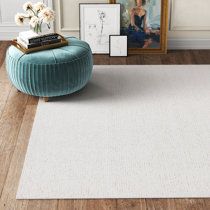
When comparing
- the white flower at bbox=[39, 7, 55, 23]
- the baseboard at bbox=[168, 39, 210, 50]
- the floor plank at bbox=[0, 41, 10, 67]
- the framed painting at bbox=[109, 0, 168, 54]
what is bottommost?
the floor plank at bbox=[0, 41, 10, 67]

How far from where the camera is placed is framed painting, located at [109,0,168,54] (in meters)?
4.65

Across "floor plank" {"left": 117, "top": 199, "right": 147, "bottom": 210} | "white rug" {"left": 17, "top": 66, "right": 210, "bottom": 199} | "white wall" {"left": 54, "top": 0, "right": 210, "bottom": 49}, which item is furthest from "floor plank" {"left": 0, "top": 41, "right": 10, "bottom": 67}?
"floor plank" {"left": 117, "top": 199, "right": 147, "bottom": 210}

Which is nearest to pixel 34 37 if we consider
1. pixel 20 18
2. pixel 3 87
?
pixel 20 18

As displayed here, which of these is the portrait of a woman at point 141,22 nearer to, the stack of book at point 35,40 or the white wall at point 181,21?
the white wall at point 181,21

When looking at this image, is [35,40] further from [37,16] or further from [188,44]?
[188,44]

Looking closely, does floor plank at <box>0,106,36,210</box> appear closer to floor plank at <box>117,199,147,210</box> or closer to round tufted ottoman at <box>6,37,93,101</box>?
round tufted ottoman at <box>6,37,93,101</box>

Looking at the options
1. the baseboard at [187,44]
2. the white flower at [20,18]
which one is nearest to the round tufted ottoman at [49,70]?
the white flower at [20,18]

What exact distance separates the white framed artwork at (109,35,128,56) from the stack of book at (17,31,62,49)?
2.64 feet

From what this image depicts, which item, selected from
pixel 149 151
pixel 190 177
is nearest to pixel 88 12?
pixel 149 151

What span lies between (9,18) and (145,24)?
1.25 meters

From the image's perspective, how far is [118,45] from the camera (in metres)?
4.71

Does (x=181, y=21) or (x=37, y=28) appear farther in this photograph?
(x=181, y=21)

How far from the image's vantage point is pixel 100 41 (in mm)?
4762

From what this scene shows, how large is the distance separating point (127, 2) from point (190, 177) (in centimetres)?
210
